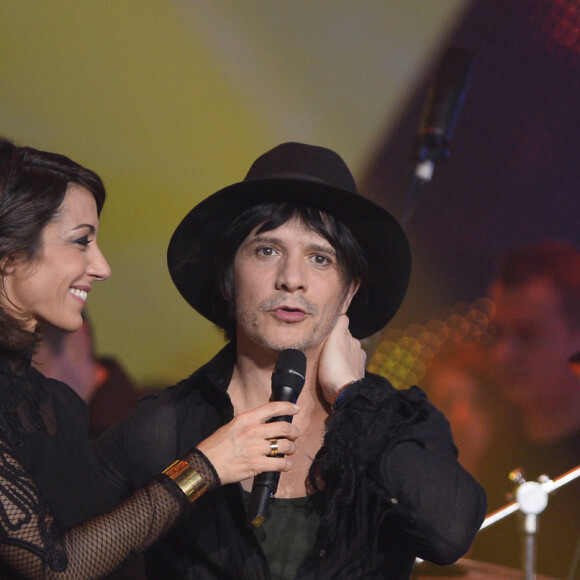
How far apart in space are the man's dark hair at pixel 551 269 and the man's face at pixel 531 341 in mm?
26

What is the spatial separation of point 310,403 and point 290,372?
0.44 metres

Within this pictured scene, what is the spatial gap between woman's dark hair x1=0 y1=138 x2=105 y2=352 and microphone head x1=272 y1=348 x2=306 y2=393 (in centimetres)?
61

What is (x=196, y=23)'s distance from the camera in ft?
11.5

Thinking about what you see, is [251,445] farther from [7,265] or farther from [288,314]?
[7,265]

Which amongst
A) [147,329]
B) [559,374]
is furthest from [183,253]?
[559,374]

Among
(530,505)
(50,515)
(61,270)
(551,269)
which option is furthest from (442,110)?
(50,515)

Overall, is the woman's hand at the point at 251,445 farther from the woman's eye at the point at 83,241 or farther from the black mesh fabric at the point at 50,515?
the woman's eye at the point at 83,241

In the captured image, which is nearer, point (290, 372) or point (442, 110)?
point (290, 372)

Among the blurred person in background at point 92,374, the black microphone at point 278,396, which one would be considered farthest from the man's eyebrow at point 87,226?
the blurred person in background at point 92,374

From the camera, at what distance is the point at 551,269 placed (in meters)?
3.35

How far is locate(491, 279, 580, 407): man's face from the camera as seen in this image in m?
3.34

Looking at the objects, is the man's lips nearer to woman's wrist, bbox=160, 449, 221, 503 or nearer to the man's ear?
the man's ear

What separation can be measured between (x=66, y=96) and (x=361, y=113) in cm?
137

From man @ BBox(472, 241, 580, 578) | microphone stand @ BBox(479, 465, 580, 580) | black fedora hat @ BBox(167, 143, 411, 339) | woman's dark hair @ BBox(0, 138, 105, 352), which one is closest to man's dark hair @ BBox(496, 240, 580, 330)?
man @ BBox(472, 241, 580, 578)
